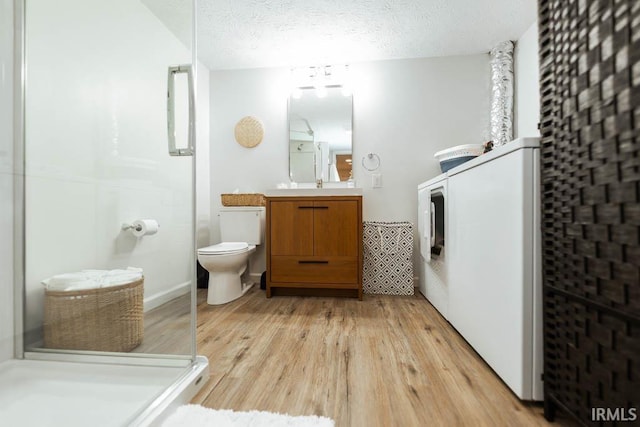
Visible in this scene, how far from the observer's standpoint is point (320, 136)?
2.76 metres

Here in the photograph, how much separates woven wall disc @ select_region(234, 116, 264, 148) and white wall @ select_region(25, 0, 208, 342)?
1.31 metres

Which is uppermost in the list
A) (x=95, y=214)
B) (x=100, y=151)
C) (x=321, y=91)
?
(x=321, y=91)

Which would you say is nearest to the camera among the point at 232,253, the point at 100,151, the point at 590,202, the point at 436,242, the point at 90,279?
the point at 590,202

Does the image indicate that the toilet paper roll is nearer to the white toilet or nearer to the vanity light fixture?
the white toilet

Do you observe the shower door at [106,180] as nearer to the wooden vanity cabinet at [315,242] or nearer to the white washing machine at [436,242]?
the wooden vanity cabinet at [315,242]

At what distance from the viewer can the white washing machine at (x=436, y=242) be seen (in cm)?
173

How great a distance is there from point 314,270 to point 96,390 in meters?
1.45

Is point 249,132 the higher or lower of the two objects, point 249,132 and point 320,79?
the lower

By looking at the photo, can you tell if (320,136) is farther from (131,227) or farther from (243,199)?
(131,227)

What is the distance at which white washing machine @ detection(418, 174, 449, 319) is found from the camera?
173cm

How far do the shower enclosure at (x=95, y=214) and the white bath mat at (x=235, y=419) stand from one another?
0.05m

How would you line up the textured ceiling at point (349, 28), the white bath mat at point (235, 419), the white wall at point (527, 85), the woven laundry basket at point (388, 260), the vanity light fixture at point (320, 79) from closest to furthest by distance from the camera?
1. the white bath mat at point (235, 419)
2. the textured ceiling at point (349, 28)
3. the white wall at point (527, 85)
4. the woven laundry basket at point (388, 260)
5. the vanity light fixture at point (320, 79)

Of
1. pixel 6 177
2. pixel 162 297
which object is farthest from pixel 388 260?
pixel 6 177

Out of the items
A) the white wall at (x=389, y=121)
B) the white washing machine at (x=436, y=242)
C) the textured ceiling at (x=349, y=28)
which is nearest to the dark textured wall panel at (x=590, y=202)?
the white washing machine at (x=436, y=242)
